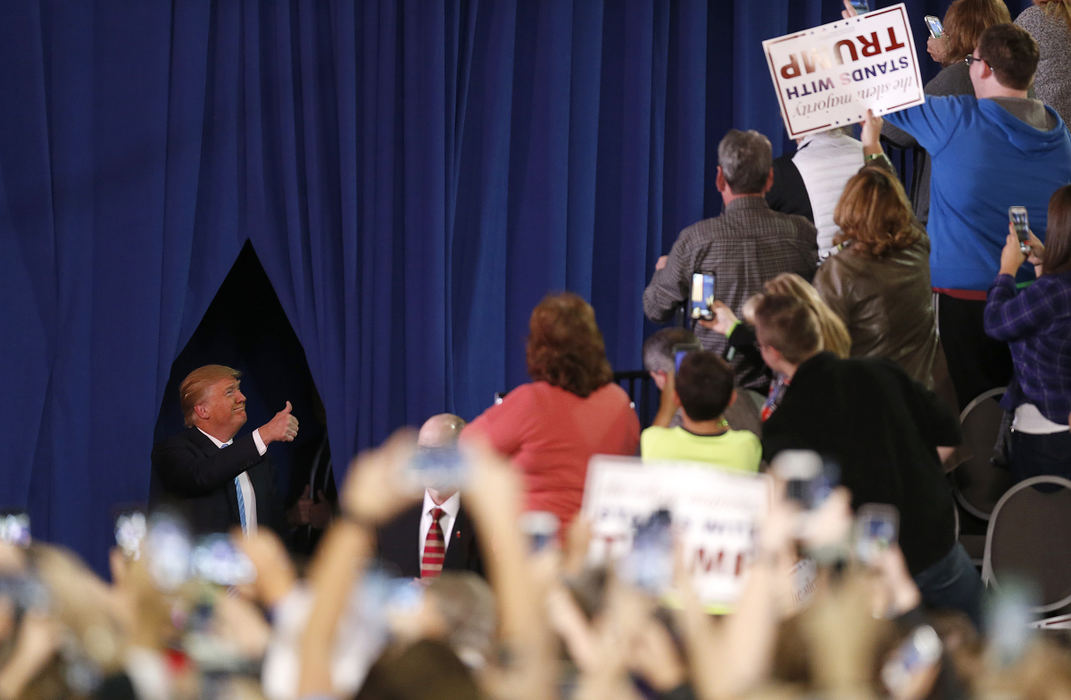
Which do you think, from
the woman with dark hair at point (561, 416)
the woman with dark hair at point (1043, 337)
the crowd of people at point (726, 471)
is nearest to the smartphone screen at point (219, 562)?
the crowd of people at point (726, 471)

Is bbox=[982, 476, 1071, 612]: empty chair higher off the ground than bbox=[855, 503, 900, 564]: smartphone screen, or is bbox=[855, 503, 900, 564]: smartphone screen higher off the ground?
bbox=[855, 503, 900, 564]: smartphone screen

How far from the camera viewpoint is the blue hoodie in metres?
4.25

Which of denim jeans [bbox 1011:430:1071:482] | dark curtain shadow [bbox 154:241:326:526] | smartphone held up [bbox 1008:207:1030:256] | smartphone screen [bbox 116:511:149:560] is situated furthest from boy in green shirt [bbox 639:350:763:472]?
dark curtain shadow [bbox 154:241:326:526]

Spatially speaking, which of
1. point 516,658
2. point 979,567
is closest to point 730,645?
point 516,658

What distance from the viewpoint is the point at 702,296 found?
3857mm

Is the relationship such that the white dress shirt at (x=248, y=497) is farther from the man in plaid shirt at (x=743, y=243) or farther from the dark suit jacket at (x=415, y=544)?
the man in plaid shirt at (x=743, y=243)

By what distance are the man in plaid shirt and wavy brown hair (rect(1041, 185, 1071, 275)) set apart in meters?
0.71

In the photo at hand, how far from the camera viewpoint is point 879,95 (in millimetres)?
4320

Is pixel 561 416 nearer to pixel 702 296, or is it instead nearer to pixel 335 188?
pixel 702 296

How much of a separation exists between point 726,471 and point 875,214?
173 cm

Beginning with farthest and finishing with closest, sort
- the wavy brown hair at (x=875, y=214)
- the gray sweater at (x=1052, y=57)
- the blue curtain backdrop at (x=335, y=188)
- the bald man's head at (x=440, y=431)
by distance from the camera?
the gray sweater at (x=1052, y=57)
the blue curtain backdrop at (x=335, y=188)
the bald man's head at (x=440, y=431)
the wavy brown hair at (x=875, y=214)

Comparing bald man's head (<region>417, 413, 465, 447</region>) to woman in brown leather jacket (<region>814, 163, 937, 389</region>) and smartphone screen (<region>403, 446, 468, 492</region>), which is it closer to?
woman in brown leather jacket (<region>814, 163, 937, 389</region>)

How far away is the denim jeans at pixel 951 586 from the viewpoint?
2.99 meters

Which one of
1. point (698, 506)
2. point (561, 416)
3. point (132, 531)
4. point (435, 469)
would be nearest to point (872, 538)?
point (435, 469)
